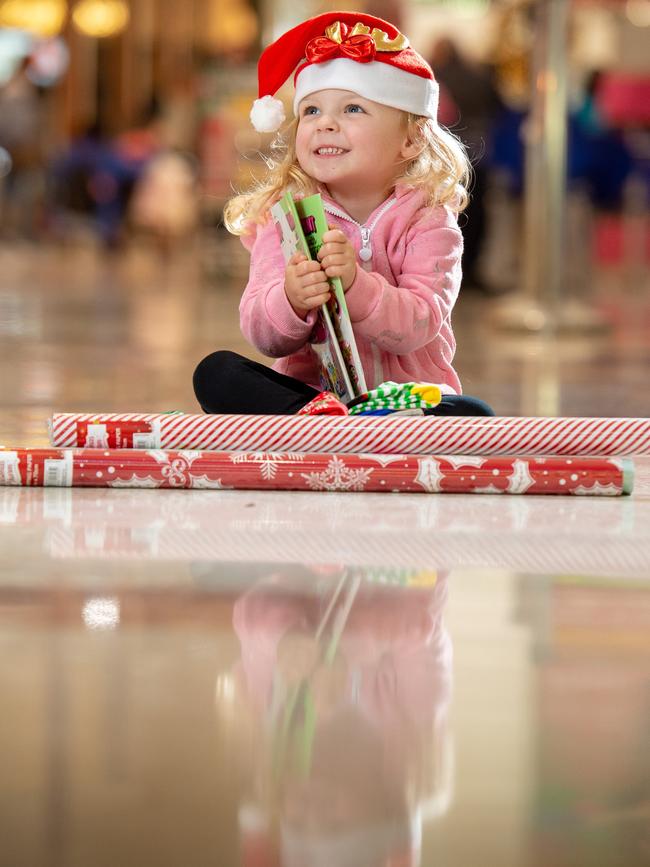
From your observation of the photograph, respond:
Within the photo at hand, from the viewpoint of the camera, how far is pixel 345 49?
69.4 inches

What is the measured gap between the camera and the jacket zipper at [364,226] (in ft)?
5.84

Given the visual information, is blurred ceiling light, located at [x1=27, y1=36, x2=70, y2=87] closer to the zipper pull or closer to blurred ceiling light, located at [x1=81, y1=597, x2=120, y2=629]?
the zipper pull

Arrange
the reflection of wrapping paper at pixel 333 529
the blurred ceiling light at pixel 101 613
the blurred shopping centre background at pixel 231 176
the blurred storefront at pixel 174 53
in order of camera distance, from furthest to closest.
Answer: the blurred storefront at pixel 174 53 < the blurred shopping centre background at pixel 231 176 < the reflection of wrapping paper at pixel 333 529 < the blurred ceiling light at pixel 101 613

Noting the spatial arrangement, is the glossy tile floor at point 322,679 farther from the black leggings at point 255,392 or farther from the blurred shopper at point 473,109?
the blurred shopper at point 473,109

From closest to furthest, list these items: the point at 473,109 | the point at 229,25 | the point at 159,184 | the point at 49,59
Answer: the point at 473,109 → the point at 159,184 → the point at 49,59 → the point at 229,25

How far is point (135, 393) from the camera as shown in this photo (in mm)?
2434

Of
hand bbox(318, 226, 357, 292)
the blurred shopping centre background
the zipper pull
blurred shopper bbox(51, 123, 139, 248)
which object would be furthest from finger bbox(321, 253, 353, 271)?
blurred shopper bbox(51, 123, 139, 248)

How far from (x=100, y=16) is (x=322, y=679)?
11262 mm

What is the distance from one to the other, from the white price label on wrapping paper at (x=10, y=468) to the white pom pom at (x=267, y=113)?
51 cm

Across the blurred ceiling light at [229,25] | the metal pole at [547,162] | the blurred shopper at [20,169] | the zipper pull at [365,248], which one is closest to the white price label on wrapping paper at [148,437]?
the zipper pull at [365,248]

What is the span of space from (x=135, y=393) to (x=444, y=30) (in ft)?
27.7

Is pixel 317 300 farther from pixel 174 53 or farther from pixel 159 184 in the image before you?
pixel 174 53

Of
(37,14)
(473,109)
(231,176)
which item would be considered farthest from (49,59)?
(473,109)

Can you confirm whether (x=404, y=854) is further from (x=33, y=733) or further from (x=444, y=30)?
(x=444, y=30)
